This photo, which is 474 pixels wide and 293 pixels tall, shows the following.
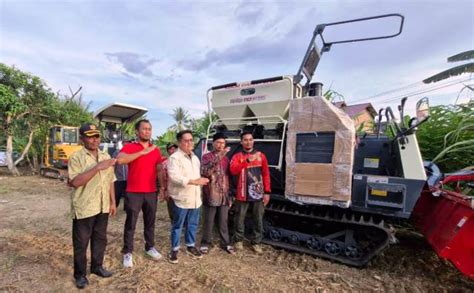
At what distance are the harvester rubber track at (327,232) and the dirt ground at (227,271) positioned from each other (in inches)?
5.5

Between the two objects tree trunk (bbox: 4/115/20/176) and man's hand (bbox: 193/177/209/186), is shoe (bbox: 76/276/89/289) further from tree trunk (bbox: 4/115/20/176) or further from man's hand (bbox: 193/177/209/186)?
tree trunk (bbox: 4/115/20/176)

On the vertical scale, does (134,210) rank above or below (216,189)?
below

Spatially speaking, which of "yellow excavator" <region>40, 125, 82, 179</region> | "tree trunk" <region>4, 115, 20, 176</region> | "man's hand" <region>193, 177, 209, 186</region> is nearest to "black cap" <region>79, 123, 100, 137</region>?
"man's hand" <region>193, 177, 209, 186</region>

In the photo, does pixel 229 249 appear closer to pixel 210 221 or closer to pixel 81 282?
pixel 210 221

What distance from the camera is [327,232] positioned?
420 cm

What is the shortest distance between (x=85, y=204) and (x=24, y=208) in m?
5.24

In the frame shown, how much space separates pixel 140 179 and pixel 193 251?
1.26 meters

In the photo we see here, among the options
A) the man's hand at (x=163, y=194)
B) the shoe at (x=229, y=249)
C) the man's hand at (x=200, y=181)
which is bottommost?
the shoe at (x=229, y=249)

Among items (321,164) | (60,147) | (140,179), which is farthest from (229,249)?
(60,147)

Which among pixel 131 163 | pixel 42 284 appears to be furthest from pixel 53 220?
pixel 131 163

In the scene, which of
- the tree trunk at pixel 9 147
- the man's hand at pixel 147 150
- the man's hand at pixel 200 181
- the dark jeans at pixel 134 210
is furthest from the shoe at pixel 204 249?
the tree trunk at pixel 9 147

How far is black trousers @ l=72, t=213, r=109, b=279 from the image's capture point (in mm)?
2846

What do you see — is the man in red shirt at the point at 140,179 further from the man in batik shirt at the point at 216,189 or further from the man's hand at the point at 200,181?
the man in batik shirt at the point at 216,189

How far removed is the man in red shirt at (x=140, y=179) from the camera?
3305mm
